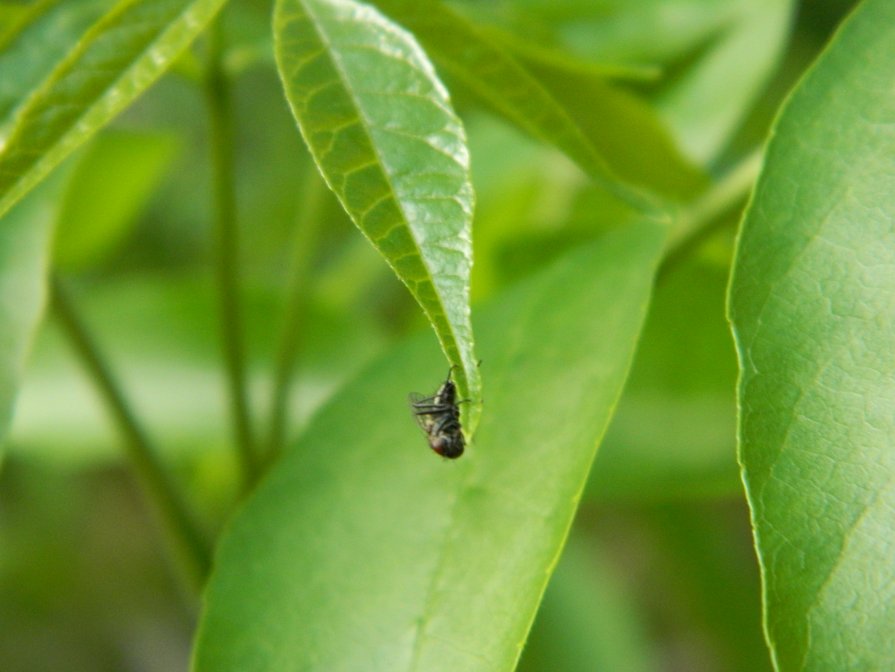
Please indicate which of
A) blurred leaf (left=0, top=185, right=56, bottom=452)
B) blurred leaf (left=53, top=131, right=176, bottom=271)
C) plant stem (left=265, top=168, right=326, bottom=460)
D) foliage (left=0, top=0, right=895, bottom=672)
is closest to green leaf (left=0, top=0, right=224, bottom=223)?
foliage (left=0, top=0, right=895, bottom=672)

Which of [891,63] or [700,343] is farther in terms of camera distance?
[700,343]

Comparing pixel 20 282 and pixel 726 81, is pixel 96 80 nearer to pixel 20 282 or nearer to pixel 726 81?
pixel 20 282

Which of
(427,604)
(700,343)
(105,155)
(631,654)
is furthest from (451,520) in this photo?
(631,654)

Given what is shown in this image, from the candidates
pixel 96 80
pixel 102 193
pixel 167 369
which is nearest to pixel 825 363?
pixel 96 80

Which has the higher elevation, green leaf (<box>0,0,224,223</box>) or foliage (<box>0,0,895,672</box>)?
green leaf (<box>0,0,224,223</box>)

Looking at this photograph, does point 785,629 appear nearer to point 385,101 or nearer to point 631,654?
point 385,101

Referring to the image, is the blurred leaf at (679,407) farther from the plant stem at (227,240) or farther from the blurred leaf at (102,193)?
the blurred leaf at (102,193)

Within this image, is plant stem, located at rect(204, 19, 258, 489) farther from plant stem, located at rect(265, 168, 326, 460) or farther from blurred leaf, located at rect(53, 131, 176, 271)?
blurred leaf, located at rect(53, 131, 176, 271)
